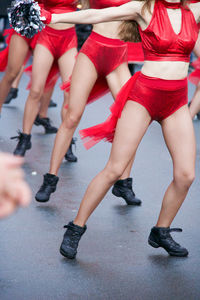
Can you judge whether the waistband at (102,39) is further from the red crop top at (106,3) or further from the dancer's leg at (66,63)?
the dancer's leg at (66,63)

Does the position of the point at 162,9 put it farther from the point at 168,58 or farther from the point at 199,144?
the point at 199,144

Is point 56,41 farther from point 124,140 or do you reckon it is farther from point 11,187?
point 11,187

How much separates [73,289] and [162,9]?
65.0 inches

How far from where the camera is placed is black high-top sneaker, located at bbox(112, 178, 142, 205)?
530cm

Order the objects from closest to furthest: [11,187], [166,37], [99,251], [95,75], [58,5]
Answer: [11,187] → [166,37] → [99,251] → [95,75] → [58,5]

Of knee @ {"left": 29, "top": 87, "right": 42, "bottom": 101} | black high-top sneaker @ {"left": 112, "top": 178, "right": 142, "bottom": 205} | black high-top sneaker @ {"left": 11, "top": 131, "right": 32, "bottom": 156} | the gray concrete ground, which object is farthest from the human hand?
black high-top sneaker @ {"left": 11, "top": 131, "right": 32, "bottom": 156}

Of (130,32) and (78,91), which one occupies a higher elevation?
(130,32)

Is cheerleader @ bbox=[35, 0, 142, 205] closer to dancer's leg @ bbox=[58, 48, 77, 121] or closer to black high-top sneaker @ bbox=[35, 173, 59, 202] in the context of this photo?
black high-top sneaker @ bbox=[35, 173, 59, 202]

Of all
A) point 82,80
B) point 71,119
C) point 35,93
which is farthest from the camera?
point 35,93

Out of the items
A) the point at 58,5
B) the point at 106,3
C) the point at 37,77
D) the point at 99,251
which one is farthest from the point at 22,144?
the point at 99,251

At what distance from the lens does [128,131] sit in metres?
3.97

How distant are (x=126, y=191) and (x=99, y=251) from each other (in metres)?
1.06

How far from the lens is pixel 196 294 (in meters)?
3.76

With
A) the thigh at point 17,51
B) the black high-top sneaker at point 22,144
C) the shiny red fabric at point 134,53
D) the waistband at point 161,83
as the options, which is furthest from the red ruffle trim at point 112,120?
the thigh at point 17,51
